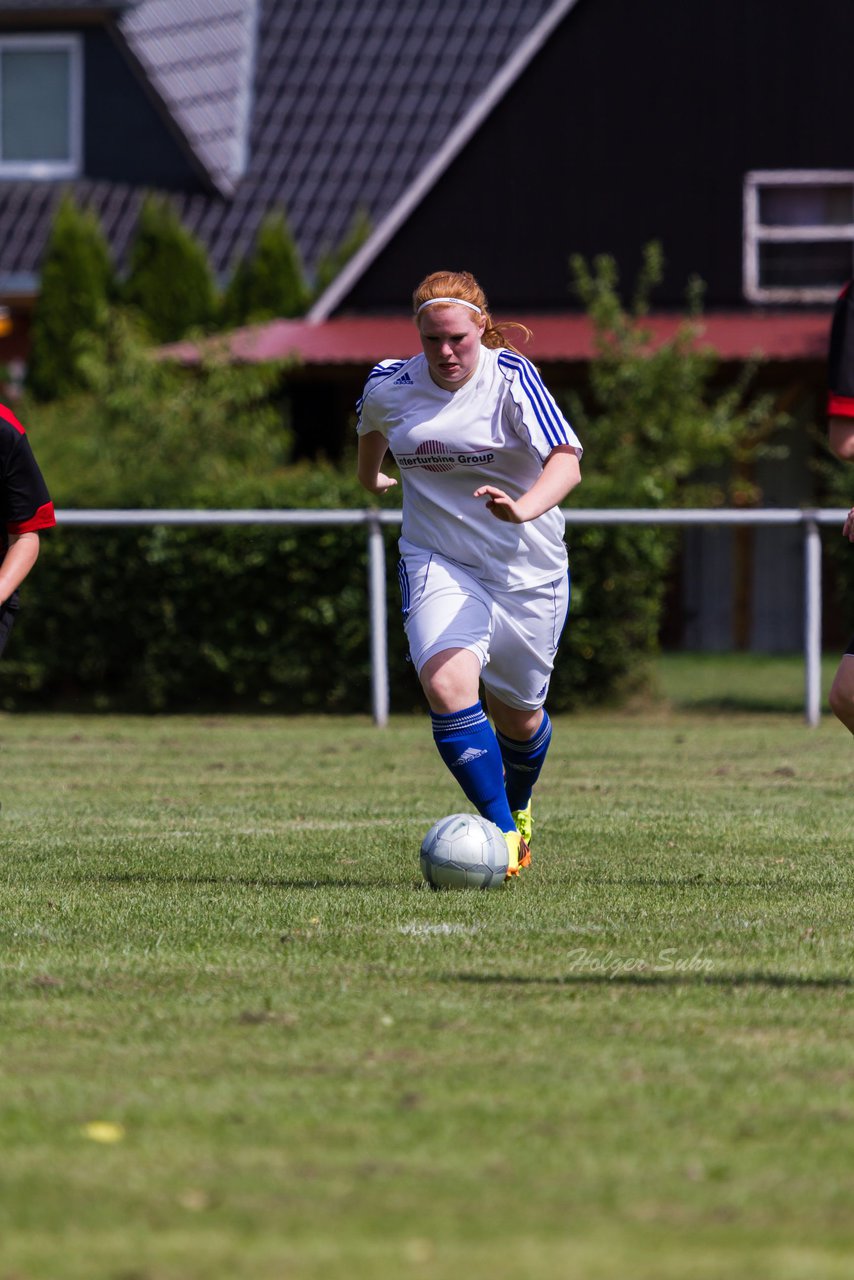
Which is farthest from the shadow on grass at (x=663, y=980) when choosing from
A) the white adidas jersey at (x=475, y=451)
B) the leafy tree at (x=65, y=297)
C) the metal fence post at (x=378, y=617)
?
the leafy tree at (x=65, y=297)

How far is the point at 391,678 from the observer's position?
15.0 m

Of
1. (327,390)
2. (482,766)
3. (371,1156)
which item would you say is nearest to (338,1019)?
(371,1156)

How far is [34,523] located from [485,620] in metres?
1.69

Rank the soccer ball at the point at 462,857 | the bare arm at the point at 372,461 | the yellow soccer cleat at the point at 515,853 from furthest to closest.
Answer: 1. the bare arm at the point at 372,461
2. the yellow soccer cleat at the point at 515,853
3. the soccer ball at the point at 462,857

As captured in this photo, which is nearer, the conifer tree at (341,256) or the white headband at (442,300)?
the white headband at (442,300)

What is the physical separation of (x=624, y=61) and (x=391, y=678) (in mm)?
13517

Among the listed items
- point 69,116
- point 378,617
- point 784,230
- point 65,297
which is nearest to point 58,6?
point 69,116

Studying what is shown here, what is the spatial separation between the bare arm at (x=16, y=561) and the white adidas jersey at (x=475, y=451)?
1.30 m

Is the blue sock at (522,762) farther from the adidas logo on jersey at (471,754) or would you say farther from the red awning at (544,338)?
the red awning at (544,338)

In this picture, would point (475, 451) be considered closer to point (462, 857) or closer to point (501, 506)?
point (501, 506)

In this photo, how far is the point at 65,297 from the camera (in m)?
27.1

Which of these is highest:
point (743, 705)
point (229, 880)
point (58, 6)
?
point (58, 6)

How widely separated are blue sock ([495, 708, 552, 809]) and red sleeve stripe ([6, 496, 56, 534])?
1882 millimetres

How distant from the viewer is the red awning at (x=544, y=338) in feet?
77.5
